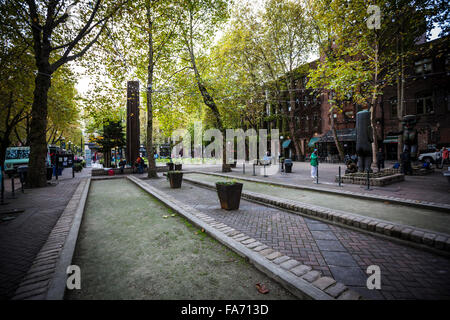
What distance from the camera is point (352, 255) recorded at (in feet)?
10.5

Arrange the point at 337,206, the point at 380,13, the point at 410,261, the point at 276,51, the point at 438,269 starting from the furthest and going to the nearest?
1. the point at 276,51
2. the point at 380,13
3. the point at 337,206
4. the point at 410,261
5. the point at 438,269

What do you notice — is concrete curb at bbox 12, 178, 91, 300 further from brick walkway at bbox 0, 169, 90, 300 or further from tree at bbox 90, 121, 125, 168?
tree at bbox 90, 121, 125, 168

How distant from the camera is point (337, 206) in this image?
19.3ft

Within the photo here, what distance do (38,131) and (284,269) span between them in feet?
45.0

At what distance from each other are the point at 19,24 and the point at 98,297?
1622cm

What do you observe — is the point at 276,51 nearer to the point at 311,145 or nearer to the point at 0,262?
the point at 311,145

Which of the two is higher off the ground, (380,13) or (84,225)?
(380,13)

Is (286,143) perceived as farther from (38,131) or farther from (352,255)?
(352,255)

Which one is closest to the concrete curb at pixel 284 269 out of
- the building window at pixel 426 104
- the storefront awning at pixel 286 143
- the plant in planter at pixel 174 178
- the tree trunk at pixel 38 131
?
the plant in planter at pixel 174 178

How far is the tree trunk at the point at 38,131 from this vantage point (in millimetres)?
10188

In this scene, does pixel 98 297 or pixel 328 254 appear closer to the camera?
pixel 98 297

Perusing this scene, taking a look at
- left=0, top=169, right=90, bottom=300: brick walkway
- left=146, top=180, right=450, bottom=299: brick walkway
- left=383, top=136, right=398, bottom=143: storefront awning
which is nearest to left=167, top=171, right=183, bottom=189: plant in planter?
left=0, top=169, right=90, bottom=300: brick walkway

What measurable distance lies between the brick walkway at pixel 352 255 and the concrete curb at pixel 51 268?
120 inches

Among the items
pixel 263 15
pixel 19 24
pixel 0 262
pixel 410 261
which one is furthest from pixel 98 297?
pixel 263 15
